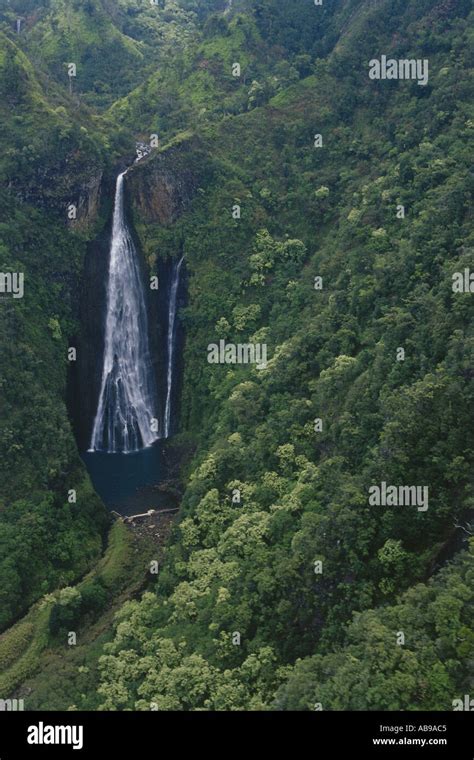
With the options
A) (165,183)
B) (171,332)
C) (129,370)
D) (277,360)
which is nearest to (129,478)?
(129,370)

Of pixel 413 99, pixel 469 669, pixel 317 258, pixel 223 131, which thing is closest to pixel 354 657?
pixel 469 669

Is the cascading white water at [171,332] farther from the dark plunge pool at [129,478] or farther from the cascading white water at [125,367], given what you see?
the dark plunge pool at [129,478]

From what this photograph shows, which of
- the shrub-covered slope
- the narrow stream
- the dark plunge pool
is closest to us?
the shrub-covered slope

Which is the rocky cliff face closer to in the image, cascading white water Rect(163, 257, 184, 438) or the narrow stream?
the narrow stream

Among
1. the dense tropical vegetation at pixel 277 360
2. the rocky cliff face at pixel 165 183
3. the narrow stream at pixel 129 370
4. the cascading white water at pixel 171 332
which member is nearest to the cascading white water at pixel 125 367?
the narrow stream at pixel 129 370

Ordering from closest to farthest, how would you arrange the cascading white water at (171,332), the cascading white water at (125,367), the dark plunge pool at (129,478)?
the dark plunge pool at (129,478) < the cascading white water at (125,367) < the cascading white water at (171,332)

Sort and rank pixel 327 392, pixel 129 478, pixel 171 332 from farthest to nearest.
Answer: pixel 171 332 < pixel 129 478 < pixel 327 392

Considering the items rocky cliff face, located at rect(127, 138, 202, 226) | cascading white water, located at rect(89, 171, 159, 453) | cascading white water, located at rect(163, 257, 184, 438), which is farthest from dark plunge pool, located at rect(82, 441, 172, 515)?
rocky cliff face, located at rect(127, 138, 202, 226)

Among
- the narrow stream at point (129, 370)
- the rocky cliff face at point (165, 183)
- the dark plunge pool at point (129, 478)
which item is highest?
the rocky cliff face at point (165, 183)

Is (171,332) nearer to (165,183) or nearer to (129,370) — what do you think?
(129,370)
